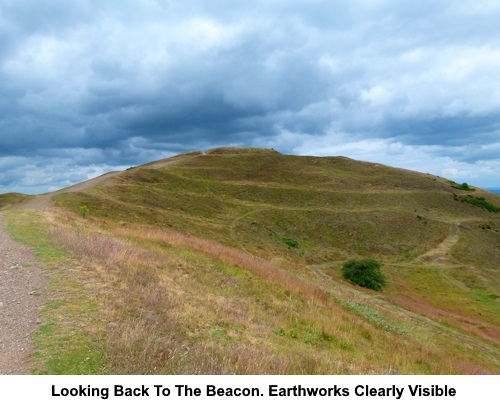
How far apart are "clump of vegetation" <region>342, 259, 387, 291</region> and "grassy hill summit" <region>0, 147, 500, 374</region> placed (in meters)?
1.04

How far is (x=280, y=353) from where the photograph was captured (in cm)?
694

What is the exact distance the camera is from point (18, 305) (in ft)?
25.5

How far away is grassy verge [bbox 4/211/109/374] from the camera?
5.40 m

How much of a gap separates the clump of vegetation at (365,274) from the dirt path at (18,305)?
111 ft

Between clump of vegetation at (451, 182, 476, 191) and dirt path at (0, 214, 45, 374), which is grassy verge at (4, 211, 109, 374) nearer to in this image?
Result: dirt path at (0, 214, 45, 374)

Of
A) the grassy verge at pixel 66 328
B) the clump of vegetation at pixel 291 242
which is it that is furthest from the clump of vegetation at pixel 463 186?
the grassy verge at pixel 66 328

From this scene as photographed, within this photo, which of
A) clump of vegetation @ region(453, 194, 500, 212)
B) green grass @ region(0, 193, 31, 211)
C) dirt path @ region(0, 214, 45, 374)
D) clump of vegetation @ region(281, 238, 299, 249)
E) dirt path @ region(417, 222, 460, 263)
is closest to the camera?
dirt path @ region(0, 214, 45, 374)

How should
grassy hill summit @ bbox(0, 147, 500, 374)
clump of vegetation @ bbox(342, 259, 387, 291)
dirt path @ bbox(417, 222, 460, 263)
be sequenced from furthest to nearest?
dirt path @ bbox(417, 222, 460, 263)
clump of vegetation @ bbox(342, 259, 387, 291)
grassy hill summit @ bbox(0, 147, 500, 374)

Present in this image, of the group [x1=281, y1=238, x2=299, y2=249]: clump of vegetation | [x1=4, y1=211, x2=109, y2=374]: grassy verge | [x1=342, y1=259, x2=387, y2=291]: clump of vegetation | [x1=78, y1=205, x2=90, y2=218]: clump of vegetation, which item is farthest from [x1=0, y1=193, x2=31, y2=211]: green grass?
[x1=342, y1=259, x2=387, y2=291]: clump of vegetation

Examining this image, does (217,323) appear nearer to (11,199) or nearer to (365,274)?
(365,274)

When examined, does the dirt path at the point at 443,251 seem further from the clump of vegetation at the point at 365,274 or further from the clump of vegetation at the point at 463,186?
the clump of vegetation at the point at 463,186

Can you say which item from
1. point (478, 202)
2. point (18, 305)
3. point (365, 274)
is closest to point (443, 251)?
point (365, 274)
